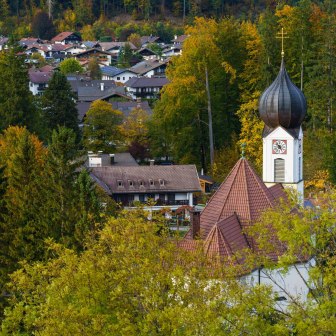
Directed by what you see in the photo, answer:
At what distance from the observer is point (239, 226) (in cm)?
2436

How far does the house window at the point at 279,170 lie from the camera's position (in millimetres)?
32125

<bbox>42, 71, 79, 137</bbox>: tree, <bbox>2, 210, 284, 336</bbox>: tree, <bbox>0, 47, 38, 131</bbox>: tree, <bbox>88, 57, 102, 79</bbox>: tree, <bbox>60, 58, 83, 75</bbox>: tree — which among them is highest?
<bbox>2, 210, 284, 336</bbox>: tree

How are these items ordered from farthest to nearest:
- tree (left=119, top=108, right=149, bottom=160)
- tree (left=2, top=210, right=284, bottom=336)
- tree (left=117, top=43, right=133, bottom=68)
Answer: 1. tree (left=117, top=43, right=133, bottom=68)
2. tree (left=119, top=108, right=149, bottom=160)
3. tree (left=2, top=210, right=284, bottom=336)

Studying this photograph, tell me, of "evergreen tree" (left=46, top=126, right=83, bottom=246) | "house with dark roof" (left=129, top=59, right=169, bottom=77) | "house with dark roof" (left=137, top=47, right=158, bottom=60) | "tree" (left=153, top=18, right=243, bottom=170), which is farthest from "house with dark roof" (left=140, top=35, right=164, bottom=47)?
"evergreen tree" (left=46, top=126, right=83, bottom=246)


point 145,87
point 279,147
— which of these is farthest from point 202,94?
point 145,87

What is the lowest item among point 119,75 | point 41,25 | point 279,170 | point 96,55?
point 96,55

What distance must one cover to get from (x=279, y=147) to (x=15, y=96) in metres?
17.4

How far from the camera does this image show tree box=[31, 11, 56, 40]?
139 m

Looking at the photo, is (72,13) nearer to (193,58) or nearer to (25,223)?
(193,58)

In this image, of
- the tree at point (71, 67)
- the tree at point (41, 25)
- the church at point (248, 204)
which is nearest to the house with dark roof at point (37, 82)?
the tree at point (71, 67)

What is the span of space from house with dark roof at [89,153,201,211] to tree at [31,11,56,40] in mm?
97255

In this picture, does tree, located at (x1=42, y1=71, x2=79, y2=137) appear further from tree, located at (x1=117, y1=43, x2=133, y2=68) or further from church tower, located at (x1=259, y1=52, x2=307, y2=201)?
tree, located at (x1=117, y1=43, x2=133, y2=68)

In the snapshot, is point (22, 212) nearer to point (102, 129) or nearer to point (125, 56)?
point (102, 129)

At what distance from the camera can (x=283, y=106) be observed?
33.6 metres
